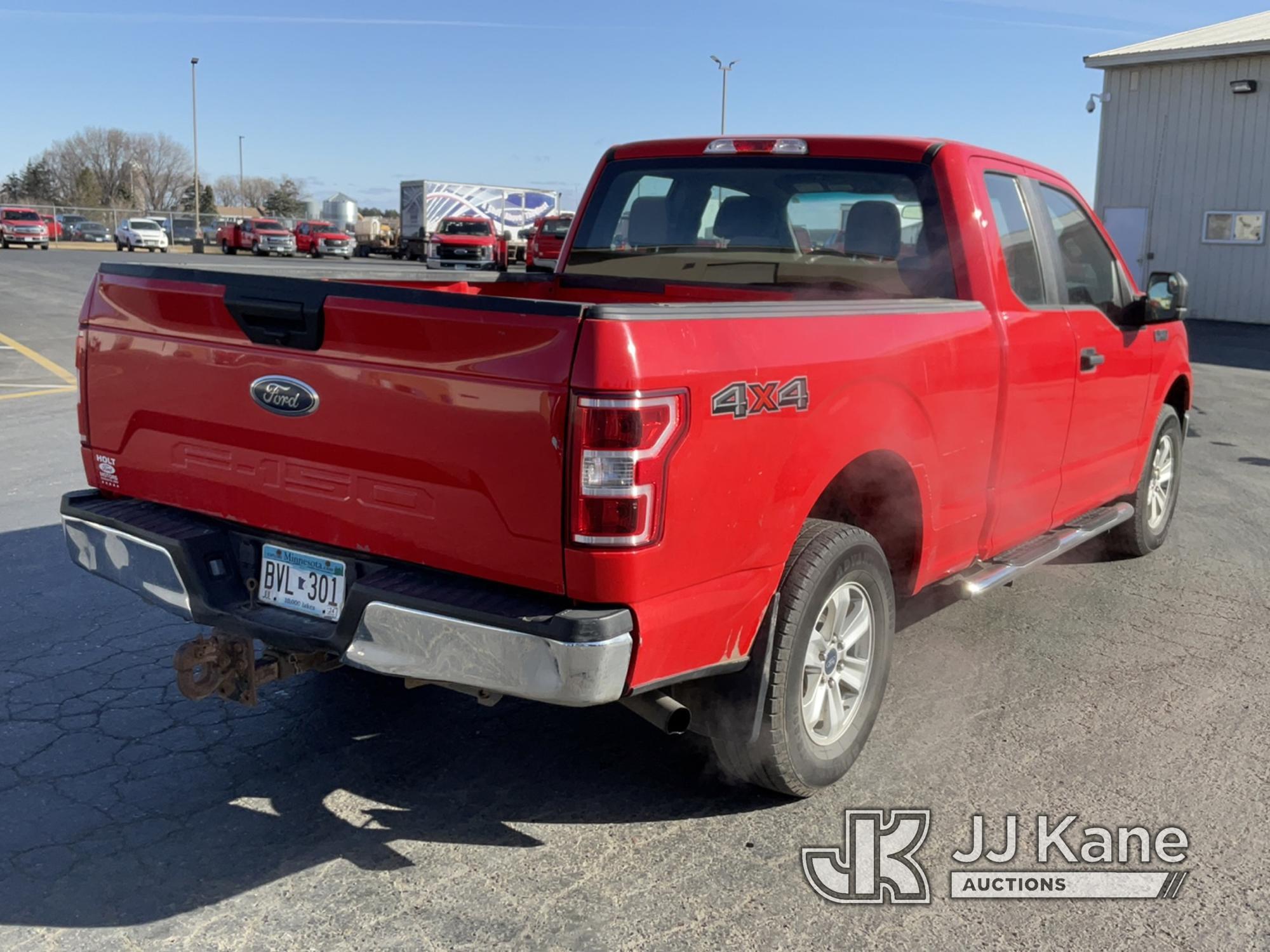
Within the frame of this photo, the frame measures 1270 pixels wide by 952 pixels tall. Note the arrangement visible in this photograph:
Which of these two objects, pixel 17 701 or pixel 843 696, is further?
pixel 17 701

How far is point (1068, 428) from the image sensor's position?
4.98 metres

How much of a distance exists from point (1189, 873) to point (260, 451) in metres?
2.85

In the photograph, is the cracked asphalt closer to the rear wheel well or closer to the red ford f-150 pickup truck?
the red ford f-150 pickup truck

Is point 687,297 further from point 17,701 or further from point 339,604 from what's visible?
point 17,701

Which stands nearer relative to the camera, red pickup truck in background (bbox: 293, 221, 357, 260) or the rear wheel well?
the rear wheel well

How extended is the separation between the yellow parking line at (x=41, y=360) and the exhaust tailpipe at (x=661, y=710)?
995cm

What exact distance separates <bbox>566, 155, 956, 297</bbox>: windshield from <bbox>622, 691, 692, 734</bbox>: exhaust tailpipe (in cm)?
202

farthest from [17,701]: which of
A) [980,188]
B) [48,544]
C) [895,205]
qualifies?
[980,188]

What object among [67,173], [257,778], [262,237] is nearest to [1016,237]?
[257,778]

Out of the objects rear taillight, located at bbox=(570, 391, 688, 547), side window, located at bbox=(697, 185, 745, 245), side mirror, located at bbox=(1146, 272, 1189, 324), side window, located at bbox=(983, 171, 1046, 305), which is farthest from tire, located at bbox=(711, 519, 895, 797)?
side mirror, located at bbox=(1146, 272, 1189, 324)

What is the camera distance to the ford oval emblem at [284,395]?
3.19m

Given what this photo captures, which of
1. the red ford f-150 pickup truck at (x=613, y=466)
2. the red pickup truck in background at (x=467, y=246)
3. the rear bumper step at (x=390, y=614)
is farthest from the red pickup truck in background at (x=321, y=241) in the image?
the rear bumper step at (x=390, y=614)

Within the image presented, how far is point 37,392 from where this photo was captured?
37.6 feet

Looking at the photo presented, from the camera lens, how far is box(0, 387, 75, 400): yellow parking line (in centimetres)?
1111
